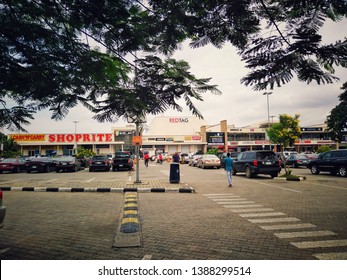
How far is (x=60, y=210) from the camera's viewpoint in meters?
7.11

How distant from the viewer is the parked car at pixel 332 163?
49.9 feet

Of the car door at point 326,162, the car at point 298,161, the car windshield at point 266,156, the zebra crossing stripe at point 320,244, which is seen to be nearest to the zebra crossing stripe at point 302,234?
the zebra crossing stripe at point 320,244

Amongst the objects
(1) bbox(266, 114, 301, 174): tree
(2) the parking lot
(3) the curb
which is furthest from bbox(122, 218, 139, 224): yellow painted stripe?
(1) bbox(266, 114, 301, 174): tree

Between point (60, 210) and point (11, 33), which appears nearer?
point (11, 33)

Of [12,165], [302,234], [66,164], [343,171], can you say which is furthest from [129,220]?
[12,165]

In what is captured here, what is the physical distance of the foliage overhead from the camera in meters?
2.46

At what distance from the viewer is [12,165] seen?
21906 millimetres

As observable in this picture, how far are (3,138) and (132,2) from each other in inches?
127

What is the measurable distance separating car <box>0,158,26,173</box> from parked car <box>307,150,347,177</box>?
1025 inches

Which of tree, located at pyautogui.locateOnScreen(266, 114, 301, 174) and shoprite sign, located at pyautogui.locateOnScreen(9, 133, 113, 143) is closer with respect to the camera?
tree, located at pyautogui.locateOnScreen(266, 114, 301, 174)

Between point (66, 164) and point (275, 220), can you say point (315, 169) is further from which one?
point (66, 164)

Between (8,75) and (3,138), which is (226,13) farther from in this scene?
(3,138)

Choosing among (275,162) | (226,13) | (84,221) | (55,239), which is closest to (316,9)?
(226,13)

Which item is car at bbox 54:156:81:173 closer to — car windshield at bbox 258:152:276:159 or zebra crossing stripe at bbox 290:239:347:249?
car windshield at bbox 258:152:276:159
